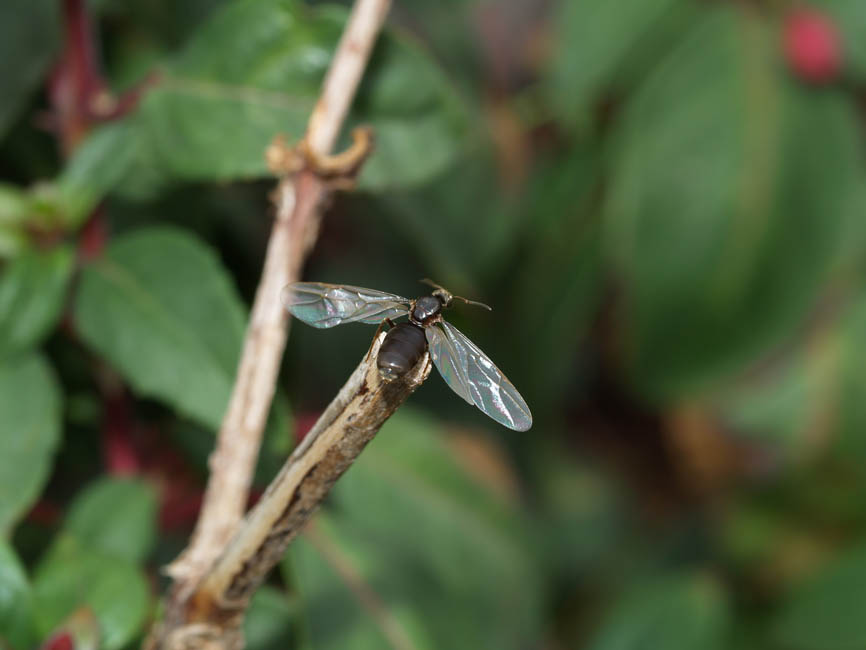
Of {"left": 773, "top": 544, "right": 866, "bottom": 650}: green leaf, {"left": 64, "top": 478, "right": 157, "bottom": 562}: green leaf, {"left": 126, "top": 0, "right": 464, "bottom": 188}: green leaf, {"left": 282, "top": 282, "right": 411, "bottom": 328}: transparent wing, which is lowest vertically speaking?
{"left": 64, "top": 478, "right": 157, "bottom": 562}: green leaf

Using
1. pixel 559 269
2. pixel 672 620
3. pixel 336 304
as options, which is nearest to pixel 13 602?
pixel 336 304

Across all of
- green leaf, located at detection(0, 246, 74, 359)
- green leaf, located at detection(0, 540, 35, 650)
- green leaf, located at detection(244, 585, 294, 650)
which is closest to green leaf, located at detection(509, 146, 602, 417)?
green leaf, located at detection(244, 585, 294, 650)

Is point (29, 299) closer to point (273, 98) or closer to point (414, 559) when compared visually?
point (273, 98)

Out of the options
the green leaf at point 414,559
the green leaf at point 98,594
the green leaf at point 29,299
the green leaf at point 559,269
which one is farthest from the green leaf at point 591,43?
the green leaf at point 98,594

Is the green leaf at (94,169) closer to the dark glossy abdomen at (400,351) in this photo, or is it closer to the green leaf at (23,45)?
the green leaf at (23,45)

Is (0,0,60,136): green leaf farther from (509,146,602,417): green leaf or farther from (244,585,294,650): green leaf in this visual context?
(509,146,602,417): green leaf

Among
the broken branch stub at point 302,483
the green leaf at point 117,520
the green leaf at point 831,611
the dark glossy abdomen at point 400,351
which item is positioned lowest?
the green leaf at point 117,520

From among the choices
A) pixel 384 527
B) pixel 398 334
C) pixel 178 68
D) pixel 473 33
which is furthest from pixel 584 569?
pixel 398 334
